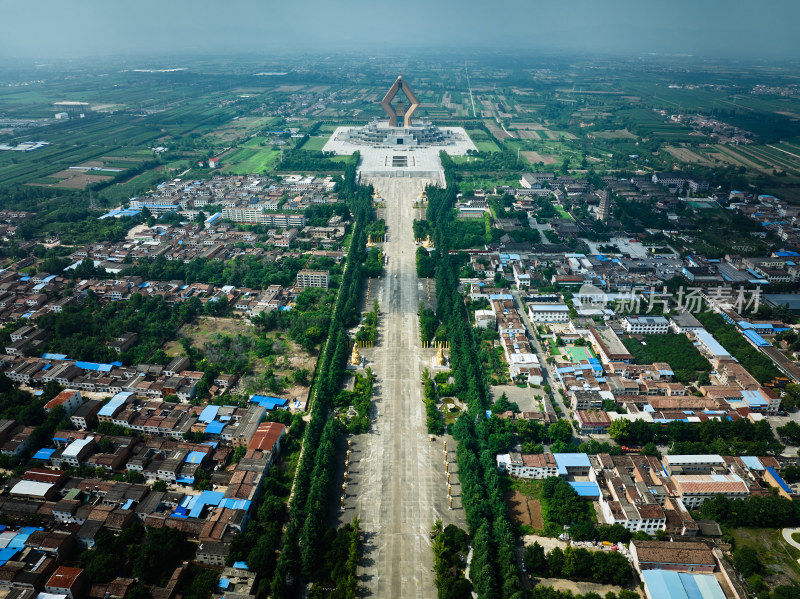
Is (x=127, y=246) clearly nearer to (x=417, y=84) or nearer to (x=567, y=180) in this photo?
(x=567, y=180)

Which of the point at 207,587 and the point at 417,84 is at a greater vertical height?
the point at 417,84

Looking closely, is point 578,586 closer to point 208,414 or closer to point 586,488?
point 586,488

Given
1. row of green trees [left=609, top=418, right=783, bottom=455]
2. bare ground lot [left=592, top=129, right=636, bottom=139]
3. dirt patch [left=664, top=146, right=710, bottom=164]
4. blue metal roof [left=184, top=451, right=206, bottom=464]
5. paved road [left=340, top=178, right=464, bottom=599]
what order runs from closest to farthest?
paved road [left=340, top=178, right=464, bottom=599], blue metal roof [left=184, top=451, right=206, bottom=464], row of green trees [left=609, top=418, right=783, bottom=455], dirt patch [left=664, top=146, right=710, bottom=164], bare ground lot [left=592, top=129, right=636, bottom=139]

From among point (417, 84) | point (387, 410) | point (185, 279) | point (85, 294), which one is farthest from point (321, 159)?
point (417, 84)

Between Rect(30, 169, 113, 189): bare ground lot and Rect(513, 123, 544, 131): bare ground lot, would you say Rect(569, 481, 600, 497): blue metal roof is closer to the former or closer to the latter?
Rect(30, 169, 113, 189): bare ground lot

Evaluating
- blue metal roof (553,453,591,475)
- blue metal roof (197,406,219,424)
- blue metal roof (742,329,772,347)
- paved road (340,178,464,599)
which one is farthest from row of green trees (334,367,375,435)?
→ blue metal roof (742,329,772,347)

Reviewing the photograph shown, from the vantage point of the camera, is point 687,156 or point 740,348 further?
point 687,156

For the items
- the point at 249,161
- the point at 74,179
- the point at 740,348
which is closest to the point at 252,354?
the point at 740,348
